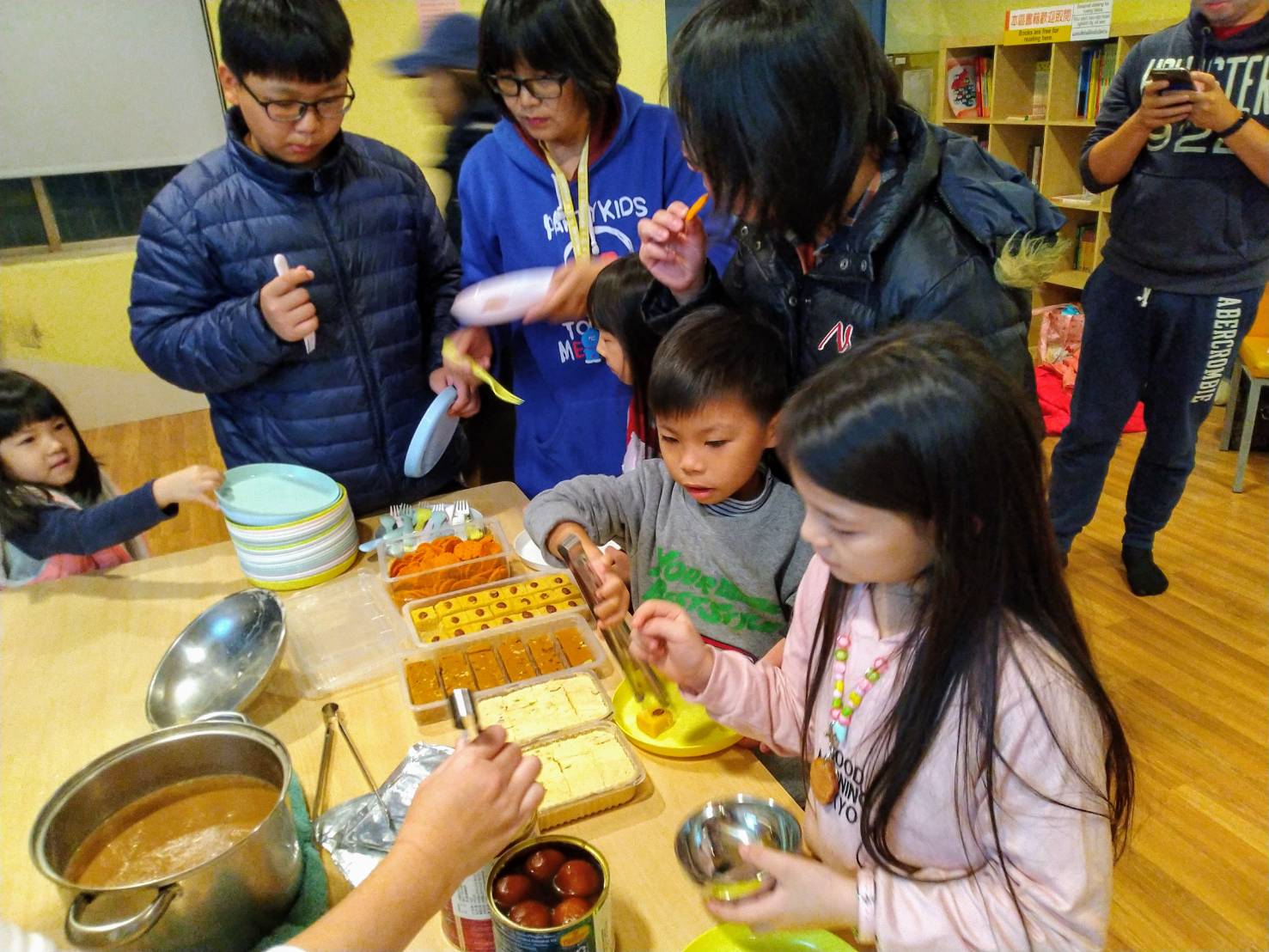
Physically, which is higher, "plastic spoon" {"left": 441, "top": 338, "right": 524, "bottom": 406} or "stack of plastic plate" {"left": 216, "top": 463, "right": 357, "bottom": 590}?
"plastic spoon" {"left": 441, "top": 338, "right": 524, "bottom": 406}

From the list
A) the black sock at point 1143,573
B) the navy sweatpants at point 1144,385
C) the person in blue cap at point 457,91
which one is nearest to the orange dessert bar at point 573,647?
the person in blue cap at point 457,91

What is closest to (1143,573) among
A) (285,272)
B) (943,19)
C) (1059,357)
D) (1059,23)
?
(1059,357)

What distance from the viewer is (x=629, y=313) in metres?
1.40

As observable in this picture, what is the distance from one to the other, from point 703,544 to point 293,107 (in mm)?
952

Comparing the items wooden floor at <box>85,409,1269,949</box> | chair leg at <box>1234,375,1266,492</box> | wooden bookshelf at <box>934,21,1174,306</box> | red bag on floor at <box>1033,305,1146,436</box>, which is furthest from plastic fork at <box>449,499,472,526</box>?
wooden bookshelf at <box>934,21,1174,306</box>

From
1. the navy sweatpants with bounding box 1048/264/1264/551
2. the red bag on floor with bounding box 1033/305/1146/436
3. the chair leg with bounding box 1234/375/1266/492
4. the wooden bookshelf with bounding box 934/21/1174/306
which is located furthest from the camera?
the wooden bookshelf with bounding box 934/21/1174/306

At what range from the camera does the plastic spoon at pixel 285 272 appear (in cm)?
142

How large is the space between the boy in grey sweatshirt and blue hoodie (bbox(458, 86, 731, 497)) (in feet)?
1.19

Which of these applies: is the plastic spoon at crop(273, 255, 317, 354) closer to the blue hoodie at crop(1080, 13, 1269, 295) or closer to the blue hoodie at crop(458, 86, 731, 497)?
the blue hoodie at crop(458, 86, 731, 497)

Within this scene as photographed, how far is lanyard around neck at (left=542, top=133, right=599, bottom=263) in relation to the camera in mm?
1587

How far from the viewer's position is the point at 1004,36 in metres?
4.30

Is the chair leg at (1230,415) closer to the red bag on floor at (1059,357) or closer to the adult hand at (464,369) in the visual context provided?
the red bag on floor at (1059,357)

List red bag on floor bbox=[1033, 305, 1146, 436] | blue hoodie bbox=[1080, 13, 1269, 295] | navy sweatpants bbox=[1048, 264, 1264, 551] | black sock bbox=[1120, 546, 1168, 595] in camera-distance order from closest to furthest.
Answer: blue hoodie bbox=[1080, 13, 1269, 295], navy sweatpants bbox=[1048, 264, 1264, 551], black sock bbox=[1120, 546, 1168, 595], red bag on floor bbox=[1033, 305, 1146, 436]

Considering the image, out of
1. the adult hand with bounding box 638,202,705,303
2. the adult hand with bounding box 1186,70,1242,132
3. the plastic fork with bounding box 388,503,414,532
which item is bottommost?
the plastic fork with bounding box 388,503,414,532
